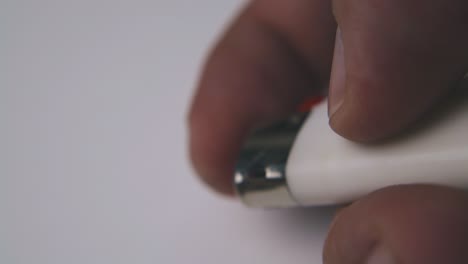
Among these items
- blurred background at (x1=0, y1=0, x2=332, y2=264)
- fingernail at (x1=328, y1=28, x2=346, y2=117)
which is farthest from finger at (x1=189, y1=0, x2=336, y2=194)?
fingernail at (x1=328, y1=28, x2=346, y2=117)

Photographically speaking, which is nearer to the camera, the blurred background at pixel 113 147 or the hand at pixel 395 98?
the hand at pixel 395 98

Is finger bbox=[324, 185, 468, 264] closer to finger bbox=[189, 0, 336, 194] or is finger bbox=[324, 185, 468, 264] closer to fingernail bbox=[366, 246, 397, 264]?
fingernail bbox=[366, 246, 397, 264]

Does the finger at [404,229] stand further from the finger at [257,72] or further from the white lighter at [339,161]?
the finger at [257,72]

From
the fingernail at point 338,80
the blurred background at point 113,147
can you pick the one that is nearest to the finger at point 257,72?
the blurred background at point 113,147

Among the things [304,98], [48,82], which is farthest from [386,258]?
[48,82]

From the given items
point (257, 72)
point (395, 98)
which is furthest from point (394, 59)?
point (257, 72)
